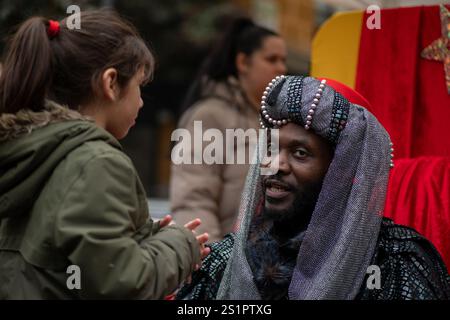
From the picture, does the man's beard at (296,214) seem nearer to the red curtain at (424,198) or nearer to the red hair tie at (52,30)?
the red curtain at (424,198)

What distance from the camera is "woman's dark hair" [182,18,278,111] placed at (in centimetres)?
446

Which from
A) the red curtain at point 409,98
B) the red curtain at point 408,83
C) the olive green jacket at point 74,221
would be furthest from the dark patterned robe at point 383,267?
the red curtain at point 408,83

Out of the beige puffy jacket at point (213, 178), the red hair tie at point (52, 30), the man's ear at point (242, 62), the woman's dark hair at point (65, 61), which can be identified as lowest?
the beige puffy jacket at point (213, 178)

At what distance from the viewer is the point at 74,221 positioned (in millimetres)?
1992

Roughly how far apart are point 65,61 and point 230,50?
7.71 feet

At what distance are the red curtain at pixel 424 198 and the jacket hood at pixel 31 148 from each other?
1.18m

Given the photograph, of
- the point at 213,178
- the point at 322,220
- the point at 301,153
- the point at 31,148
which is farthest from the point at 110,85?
the point at 213,178

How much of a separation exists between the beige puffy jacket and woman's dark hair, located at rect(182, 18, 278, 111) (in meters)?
0.10

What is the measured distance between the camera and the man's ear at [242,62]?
Result: 14.7 ft

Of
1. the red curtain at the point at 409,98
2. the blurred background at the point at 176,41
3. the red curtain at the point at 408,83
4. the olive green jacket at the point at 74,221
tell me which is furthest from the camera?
the blurred background at the point at 176,41

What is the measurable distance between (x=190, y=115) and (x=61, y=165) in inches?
89.2

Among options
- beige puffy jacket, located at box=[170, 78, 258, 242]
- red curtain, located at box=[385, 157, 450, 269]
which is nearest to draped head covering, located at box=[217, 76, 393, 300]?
red curtain, located at box=[385, 157, 450, 269]

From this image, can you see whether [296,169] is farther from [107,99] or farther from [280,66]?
[280,66]
